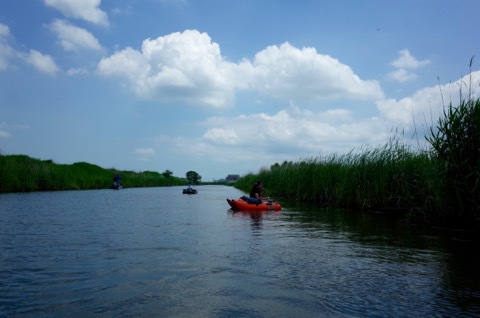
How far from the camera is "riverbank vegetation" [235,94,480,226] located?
26.6 feet

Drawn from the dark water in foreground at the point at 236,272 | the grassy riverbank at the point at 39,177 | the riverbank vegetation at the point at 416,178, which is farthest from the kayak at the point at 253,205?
the grassy riverbank at the point at 39,177

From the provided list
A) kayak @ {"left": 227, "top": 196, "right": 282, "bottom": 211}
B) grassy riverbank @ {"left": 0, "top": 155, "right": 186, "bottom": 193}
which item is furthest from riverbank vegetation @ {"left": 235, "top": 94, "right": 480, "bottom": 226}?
grassy riverbank @ {"left": 0, "top": 155, "right": 186, "bottom": 193}

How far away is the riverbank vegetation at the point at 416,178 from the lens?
8.11 m

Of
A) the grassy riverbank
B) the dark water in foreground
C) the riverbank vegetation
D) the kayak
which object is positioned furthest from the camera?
the grassy riverbank

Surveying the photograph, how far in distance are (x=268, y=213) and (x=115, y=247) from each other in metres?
7.64

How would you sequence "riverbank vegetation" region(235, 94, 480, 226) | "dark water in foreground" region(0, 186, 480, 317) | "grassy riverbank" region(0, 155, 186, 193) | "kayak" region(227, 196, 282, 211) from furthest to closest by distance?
1. "grassy riverbank" region(0, 155, 186, 193)
2. "kayak" region(227, 196, 282, 211)
3. "riverbank vegetation" region(235, 94, 480, 226)
4. "dark water in foreground" region(0, 186, 480, 317)

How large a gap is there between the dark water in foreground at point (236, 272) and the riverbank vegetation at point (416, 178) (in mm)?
785

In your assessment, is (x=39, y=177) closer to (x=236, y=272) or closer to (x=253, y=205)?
(x=253, y=205)

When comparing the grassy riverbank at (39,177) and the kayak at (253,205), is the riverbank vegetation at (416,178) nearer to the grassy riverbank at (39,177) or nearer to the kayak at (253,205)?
the kayak at (253,205)

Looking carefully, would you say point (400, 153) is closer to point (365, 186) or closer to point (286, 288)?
point (365, 186)

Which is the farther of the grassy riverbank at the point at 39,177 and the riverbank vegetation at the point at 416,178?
the grassy riverbank at the point at 39,177

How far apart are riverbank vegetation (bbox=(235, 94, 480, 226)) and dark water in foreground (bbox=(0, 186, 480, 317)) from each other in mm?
785

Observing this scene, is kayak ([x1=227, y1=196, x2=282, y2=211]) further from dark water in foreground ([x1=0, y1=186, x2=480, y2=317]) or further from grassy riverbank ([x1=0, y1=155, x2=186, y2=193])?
grassy riverbank ([x1=0, y1=155, x2=186, y2=193])

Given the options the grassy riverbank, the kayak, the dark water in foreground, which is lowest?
the dark water in foreground
